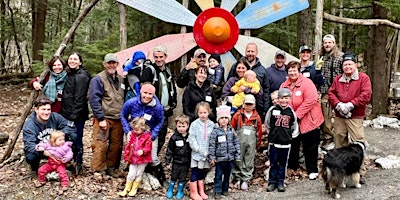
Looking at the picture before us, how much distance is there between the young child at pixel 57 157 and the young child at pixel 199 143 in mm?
1623

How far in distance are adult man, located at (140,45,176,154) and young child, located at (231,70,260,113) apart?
0.90 meters

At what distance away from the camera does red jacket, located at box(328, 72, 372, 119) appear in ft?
18.2

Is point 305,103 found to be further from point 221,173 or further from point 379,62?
point 379,62

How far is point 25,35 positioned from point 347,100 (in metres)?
14.5

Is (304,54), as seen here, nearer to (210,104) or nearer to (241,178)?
(210,104)

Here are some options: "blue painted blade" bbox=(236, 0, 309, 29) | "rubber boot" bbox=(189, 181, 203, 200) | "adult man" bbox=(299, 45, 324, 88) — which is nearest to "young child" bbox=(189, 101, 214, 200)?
"rubber boot" bbox=(189, 181, 203, 200)

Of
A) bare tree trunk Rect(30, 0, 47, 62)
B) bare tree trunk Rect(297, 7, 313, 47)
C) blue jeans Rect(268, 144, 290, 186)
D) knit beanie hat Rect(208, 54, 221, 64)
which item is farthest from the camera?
bare tree trunk Rect(30, 0, 47, 62)

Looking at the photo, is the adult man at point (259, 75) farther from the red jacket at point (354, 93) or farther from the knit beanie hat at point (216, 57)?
the red jacket at point (354, 93)

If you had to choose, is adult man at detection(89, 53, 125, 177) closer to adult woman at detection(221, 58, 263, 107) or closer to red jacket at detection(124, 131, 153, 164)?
red jacket at detection(124, 131, 153, 164)

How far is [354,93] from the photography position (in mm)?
5629

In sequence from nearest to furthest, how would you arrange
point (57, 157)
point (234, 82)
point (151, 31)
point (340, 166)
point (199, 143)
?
point (340, 166) < point (199, 143) < point (57, 157) < point (234, 82) < point (151, 31)

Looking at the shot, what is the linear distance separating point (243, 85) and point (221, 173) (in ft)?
4.27

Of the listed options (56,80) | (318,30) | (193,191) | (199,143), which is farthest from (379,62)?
(56,80)

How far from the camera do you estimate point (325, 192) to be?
536cm
